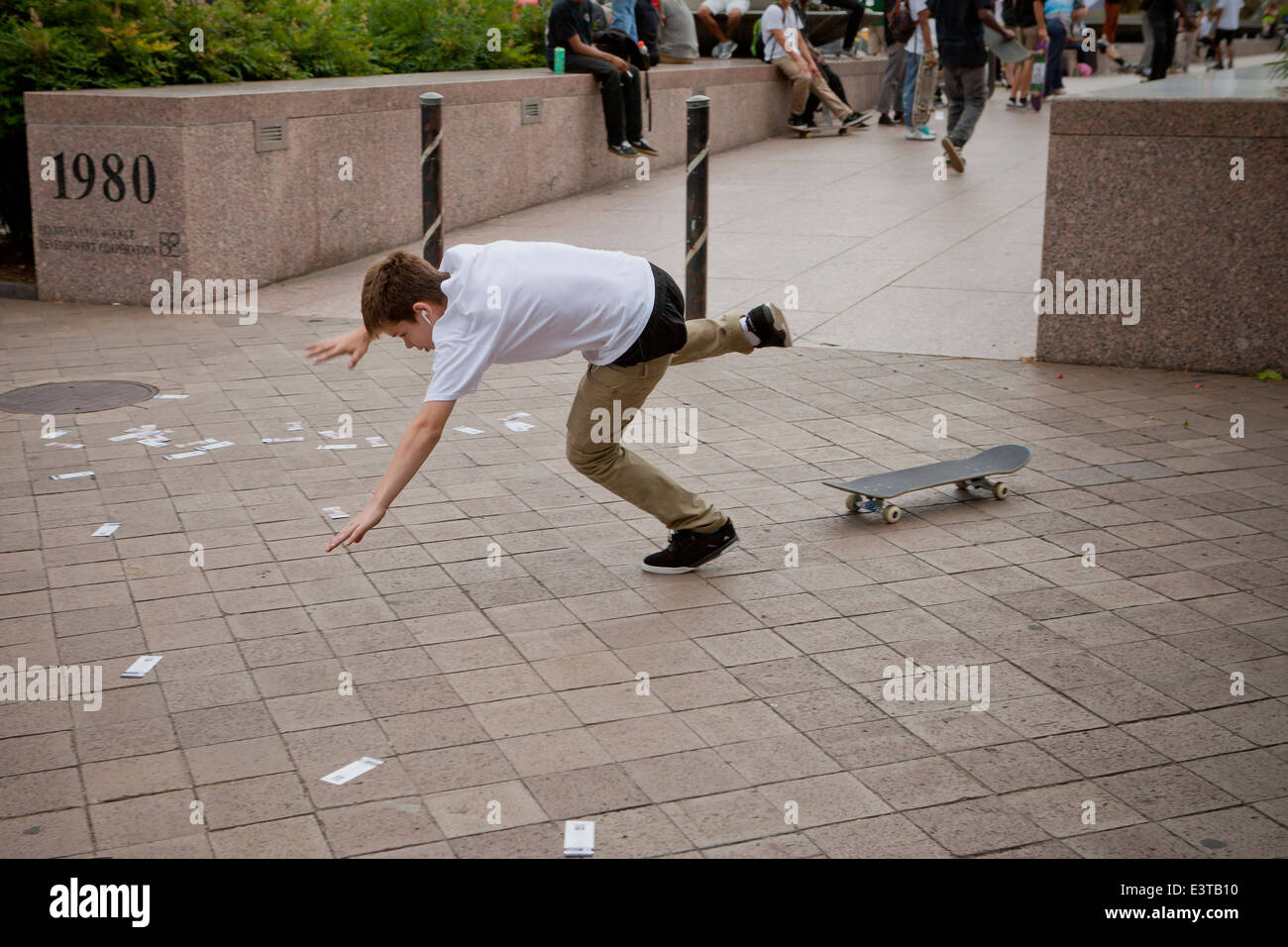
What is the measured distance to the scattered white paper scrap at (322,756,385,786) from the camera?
12.5ft

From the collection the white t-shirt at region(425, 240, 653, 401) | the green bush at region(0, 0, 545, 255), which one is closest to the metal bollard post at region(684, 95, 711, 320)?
the white t-shirt at region(425, 240, 653, 401)

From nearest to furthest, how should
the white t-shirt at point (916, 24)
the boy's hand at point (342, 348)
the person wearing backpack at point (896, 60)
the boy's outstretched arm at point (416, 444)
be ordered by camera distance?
1. the boy's outstretched arm at point (416, 444)
2. the boy's hand at point (342, 348)
3. the white t-shirt at point (916, 24)
4. the person wearing backpack at point (896, 60)

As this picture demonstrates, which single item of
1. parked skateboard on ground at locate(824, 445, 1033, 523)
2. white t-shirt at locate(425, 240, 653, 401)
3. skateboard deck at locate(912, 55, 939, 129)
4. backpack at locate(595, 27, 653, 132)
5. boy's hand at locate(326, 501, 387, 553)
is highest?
backpack at locate(595, 27, 653, 132)

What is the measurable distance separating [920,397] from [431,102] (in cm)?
376

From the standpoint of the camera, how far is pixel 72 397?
25.1 feet

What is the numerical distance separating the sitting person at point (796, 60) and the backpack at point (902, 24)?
3.79 feet

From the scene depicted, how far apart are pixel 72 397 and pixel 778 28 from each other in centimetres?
1280

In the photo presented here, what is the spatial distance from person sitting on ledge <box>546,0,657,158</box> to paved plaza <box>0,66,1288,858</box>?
21.5ft

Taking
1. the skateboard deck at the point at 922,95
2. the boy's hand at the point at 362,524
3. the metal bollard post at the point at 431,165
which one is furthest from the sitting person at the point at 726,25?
the boy's hand at the point at 362,524

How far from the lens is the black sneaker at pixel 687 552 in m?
5.34

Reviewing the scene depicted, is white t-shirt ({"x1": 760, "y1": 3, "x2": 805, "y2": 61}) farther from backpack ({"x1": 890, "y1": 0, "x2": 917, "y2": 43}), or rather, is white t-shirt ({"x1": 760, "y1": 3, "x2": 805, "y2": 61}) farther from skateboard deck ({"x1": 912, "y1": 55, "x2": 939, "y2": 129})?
skateboard deck ({"x1": 912, "y1": 55, "x2": 939, "y2": 129})

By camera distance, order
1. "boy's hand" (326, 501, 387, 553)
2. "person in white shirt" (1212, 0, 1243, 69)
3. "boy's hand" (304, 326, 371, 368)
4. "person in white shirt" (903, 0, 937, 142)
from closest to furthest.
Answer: "boy's hand" (326, 501, 387, 553) < "boy's hand" (304, 326, 371, 368) < "person in white shirt" (903, 0, 937, 142) < "person in white shirt" (1212, 0, 1243, 69)

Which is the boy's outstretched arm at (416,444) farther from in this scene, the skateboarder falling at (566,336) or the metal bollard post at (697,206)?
the metal bollard post at (697,206)
